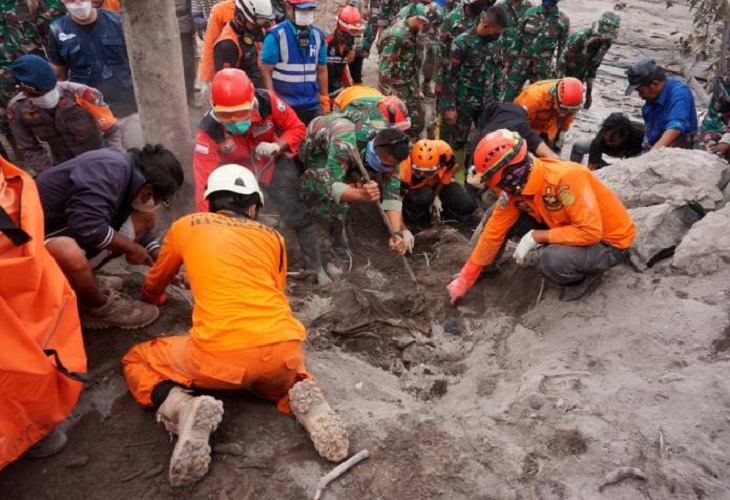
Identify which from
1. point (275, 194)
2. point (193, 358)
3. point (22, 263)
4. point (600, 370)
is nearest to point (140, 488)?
point (193, 358)

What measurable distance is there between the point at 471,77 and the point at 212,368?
5.04 meters

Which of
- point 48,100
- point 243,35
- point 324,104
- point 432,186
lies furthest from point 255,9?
point 432,186

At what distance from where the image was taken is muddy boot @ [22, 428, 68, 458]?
7.80 ft

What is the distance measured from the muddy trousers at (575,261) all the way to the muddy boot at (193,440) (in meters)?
2.33

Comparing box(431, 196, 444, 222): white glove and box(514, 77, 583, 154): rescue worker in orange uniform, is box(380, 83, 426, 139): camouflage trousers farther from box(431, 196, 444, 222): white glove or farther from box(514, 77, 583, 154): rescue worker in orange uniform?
box(514, 77, 583, 154): rescue worker in orange uniform

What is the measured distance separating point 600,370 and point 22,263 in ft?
9.46

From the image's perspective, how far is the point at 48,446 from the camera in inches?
94.6

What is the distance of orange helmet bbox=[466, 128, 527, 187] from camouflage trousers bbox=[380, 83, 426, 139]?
2992 mm

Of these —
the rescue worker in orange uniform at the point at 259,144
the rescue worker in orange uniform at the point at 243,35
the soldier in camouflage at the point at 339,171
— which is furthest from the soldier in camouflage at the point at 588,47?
the rescue worker in orange uniform at the point at 259,144

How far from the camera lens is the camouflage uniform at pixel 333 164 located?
4234 mm

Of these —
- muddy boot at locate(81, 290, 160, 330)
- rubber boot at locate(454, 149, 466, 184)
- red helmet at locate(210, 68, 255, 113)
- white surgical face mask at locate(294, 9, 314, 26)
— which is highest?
white surgical face mask at locate(294, 9, 314, 26)

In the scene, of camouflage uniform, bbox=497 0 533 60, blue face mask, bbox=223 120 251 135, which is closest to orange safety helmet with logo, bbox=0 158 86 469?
blue face mask, bbox=223 120 251 135

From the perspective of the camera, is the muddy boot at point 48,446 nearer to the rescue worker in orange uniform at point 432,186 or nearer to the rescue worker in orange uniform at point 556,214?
the rescue worker in orange uniform at point 556,214

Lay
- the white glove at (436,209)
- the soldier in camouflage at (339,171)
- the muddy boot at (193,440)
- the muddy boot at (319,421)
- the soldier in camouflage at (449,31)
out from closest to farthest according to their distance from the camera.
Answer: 1. the muddy boot at (193,440)
2. the muddy boot at (319,421)
3. the soldier in camouflage at (339,171)
4. the white glove at (436,209)
5. the soldier in camouflage at (449,31)
